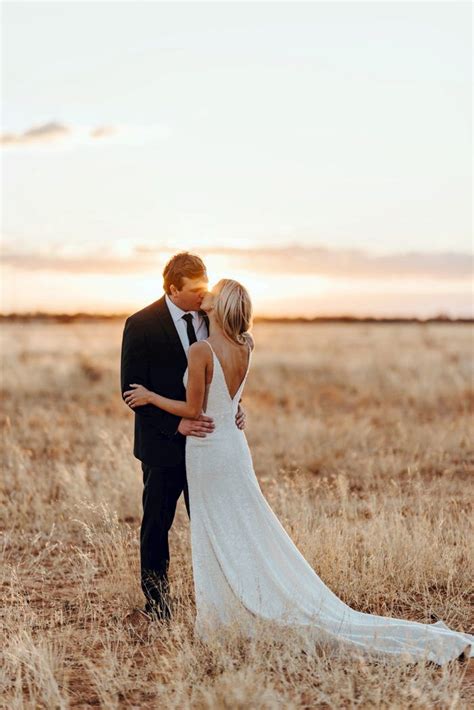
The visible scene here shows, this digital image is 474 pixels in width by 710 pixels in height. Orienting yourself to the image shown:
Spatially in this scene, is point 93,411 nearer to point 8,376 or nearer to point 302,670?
point 8,376

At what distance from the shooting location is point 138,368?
5551 mm

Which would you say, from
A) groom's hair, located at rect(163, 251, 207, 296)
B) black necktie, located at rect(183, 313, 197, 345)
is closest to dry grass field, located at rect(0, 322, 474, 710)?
black necktie, located at rect(183, 313, 197, 345)

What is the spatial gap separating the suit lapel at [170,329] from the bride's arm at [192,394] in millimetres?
297

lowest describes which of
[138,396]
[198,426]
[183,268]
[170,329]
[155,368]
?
[198,426]

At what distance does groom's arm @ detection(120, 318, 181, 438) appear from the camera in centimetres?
548

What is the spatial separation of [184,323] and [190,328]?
0.15ft

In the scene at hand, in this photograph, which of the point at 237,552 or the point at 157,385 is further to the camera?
the point at 157,385

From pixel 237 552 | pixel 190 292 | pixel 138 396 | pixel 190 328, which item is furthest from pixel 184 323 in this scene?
pixel 237 552

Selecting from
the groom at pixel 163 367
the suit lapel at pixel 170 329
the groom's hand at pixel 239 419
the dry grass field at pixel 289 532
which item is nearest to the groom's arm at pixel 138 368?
the groom at pixel 163 367

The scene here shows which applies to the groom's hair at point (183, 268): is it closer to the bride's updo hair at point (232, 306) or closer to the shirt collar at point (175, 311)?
the shirt collar at point (175, 311)

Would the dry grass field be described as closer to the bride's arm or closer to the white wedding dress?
the white wedding dress

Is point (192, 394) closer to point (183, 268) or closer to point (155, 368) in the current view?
point (155, 368)

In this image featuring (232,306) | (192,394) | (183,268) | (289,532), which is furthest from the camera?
(289,532)

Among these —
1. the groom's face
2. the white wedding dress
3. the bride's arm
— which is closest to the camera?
the bride's arm
